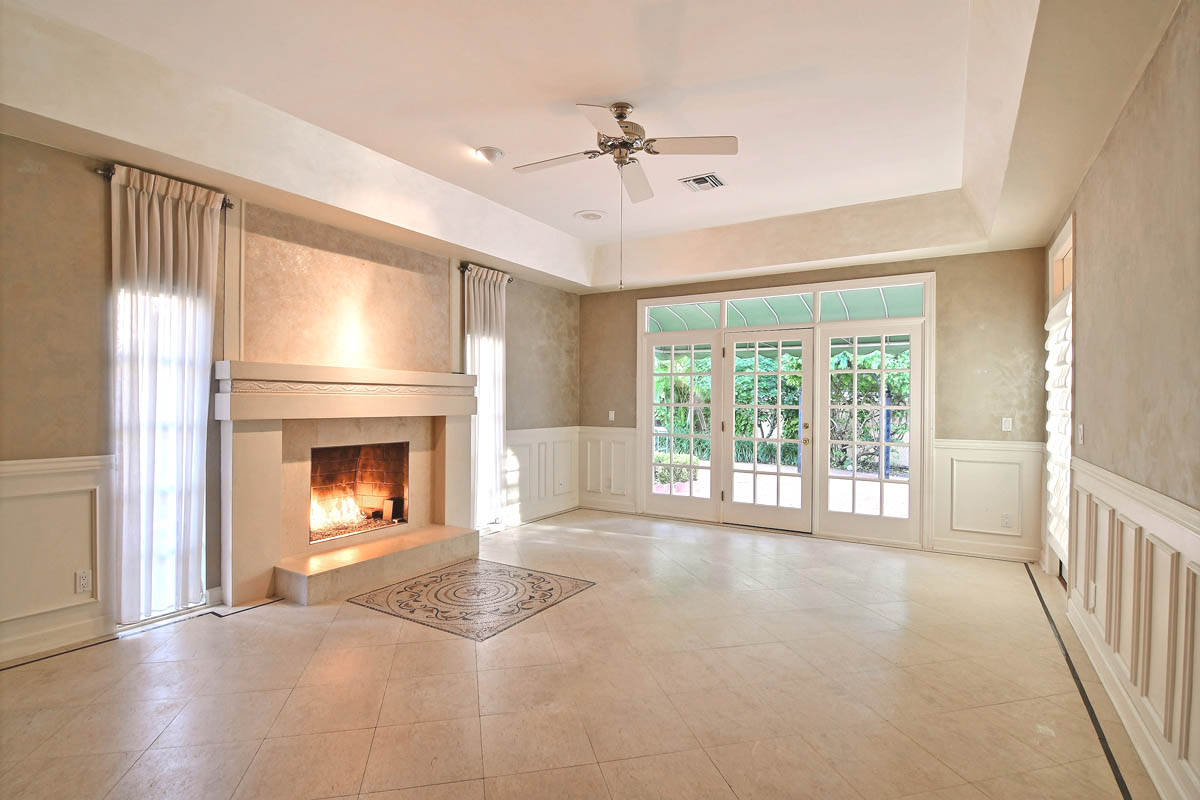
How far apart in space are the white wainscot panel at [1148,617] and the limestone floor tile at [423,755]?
2.34m

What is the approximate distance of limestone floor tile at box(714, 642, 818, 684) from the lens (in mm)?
2949

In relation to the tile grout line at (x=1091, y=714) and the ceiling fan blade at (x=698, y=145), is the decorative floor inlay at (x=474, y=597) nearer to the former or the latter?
the tile grout line at (x=1091, y=714)

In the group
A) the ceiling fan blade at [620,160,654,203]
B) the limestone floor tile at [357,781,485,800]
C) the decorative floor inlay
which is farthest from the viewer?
the ceiling fan blade at [620,160,654,203]

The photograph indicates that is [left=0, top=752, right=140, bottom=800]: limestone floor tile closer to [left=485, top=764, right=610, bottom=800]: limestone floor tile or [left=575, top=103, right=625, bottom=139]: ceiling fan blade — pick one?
[left=485, top=764, right=610, bottom=800]: limestone floor tile

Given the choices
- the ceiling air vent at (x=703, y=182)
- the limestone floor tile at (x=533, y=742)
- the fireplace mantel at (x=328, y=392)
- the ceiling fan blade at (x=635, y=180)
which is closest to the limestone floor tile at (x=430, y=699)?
the limestone floor tile at (x=533, y=742)

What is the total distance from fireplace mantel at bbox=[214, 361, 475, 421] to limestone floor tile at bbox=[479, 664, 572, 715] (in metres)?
2.29

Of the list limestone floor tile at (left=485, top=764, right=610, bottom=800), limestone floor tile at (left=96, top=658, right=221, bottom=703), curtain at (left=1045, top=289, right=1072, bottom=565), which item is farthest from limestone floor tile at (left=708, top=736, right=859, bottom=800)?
curtain at (left=1045, top=289, right=1072, bottom=565)

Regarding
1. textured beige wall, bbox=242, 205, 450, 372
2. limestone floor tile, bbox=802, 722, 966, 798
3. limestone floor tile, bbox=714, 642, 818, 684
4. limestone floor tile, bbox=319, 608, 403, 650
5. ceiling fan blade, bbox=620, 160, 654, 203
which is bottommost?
limestone floor tile, bbox=319, 608, 403, 650

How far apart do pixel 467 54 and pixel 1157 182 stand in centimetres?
304

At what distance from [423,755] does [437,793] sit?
25cm

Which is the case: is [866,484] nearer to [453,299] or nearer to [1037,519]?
[1037,519]

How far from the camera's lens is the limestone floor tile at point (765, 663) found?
295 centimetres

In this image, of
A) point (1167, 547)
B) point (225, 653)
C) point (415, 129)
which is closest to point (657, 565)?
point (225, 653)

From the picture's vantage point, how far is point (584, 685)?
285 cm
